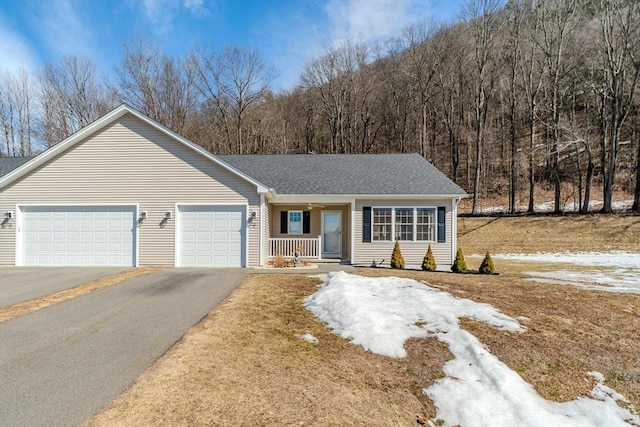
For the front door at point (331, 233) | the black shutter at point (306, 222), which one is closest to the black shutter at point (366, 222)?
the front door at point (331, 233)

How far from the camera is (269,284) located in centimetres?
913

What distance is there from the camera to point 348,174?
1527 centimetres

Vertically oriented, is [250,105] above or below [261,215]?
above

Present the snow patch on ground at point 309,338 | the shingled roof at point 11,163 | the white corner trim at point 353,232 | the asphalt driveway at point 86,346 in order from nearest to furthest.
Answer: the asphalt driveway at point 86,346 → the snow patch on ground at point 309,338 → the white corner trim at point 353,232 → the shingled roof at point 11,163

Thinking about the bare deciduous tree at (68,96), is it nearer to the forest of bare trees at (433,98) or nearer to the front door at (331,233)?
the forest of bare trees at (433,98)

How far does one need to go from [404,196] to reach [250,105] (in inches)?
846

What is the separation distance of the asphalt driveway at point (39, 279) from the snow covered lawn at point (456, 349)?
630 cm

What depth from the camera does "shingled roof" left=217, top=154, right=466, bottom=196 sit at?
13.6 metres

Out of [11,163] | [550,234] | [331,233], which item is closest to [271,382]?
[331,233]

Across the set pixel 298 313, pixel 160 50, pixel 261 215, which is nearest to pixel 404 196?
pixel 261 215

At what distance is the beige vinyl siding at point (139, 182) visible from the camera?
40.4 feet

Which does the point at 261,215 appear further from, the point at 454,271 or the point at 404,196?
the point at 454,271

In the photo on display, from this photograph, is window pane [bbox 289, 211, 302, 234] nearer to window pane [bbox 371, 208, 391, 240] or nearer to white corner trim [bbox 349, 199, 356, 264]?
white corner trim [bbox 349, 199, 356, 264]

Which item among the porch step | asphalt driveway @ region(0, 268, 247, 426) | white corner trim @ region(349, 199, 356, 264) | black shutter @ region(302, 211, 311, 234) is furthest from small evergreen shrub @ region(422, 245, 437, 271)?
asphalt driveway @ region(0, 268, 247, 426)
